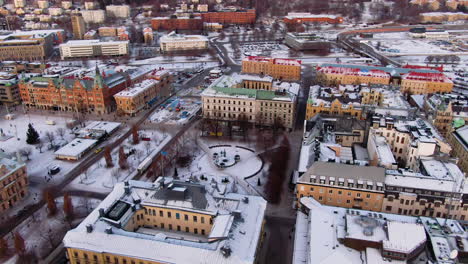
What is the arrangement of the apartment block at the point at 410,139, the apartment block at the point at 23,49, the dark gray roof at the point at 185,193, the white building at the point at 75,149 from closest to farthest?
1. the dark gray roof at the point at 185,193
2. the apartment block at the point at 410,139
3. the white building at the point at 75,149
4. the apartment block at the point at 23,49

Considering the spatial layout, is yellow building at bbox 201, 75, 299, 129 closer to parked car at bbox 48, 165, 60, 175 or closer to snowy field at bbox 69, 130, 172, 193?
snowy field at bbox 69, 130, 172, 193

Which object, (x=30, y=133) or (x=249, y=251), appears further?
(x=30, y=133)

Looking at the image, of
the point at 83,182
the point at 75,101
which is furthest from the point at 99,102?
the point at 83,182

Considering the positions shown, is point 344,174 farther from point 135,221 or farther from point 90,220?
point 90,220

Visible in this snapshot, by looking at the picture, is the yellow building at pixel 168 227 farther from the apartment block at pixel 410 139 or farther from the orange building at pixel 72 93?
the orange building at pixel 72 93

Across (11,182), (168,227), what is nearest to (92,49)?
(11,182)

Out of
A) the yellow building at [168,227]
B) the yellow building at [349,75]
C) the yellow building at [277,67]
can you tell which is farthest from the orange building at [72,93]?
the yellow building at [349,75]
